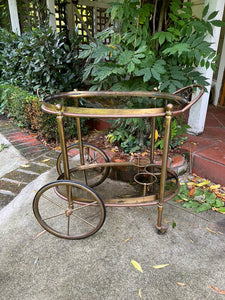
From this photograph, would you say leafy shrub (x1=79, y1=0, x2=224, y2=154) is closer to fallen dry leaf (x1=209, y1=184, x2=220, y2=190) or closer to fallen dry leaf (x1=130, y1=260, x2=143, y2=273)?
fallen dry leaf (x1=209, y1=184, x2=220, y2=190)

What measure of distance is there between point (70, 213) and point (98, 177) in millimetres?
920

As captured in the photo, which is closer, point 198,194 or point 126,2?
point 126,2

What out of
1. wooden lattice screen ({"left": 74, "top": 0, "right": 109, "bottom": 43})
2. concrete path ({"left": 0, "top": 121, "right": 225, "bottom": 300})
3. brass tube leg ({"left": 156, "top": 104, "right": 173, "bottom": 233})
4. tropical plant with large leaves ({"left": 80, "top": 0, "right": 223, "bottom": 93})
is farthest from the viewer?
wooden lattice screen ({"left": 74, "top": 0, "right": 109, "bottom": 43})

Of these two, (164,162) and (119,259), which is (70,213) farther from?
(164,162)

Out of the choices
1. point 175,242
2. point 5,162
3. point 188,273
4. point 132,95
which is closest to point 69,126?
point 5,162

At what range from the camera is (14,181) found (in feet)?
8.40

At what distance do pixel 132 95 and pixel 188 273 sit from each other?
142 centimetres

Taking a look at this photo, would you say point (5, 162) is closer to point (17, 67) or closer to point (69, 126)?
point (69, 126)

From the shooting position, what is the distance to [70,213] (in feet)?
5.69

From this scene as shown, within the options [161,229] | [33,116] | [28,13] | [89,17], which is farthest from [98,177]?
[89,17]

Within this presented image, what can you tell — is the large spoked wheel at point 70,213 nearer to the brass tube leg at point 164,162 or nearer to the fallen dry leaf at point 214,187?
the brass tube leg at point 164,162

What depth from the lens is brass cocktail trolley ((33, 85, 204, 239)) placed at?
58.7 inches

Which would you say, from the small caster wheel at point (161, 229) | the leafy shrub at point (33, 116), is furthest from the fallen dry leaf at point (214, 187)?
the leafy shrub at point (33, 116)

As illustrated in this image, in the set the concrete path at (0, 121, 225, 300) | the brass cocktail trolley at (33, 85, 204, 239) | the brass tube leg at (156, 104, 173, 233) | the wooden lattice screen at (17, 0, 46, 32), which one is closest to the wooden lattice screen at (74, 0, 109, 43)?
the wooden lattice screen at (17, 0, 46, 32)
